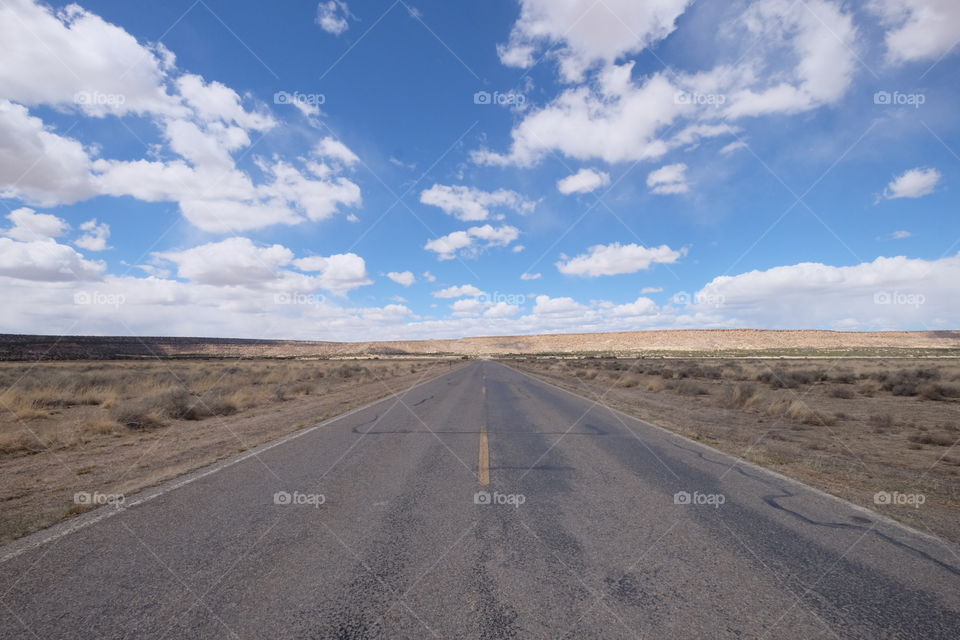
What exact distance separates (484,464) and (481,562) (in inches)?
141

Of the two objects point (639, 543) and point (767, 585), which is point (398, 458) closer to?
point (639, 543)

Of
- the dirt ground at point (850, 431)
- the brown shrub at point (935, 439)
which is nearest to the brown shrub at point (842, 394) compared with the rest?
the dirt ground at point (850, 431)

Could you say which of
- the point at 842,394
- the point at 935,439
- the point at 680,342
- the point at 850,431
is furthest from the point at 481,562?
the point at 680,342

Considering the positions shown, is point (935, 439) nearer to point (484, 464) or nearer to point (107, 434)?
point (484, 464)

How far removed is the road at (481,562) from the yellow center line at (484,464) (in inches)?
5.5

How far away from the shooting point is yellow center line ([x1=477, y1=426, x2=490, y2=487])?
6543mm

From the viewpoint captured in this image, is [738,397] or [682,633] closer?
[682,633]

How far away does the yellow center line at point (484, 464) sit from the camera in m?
6.54

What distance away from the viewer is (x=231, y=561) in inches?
153

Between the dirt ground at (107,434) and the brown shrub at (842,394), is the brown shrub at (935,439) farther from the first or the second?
the dirt ground at (107,434)

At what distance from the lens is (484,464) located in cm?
744

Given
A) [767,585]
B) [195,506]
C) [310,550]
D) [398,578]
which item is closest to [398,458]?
[195,506]

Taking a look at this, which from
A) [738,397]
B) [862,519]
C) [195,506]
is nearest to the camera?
[862,519]

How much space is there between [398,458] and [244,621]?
190 inches
